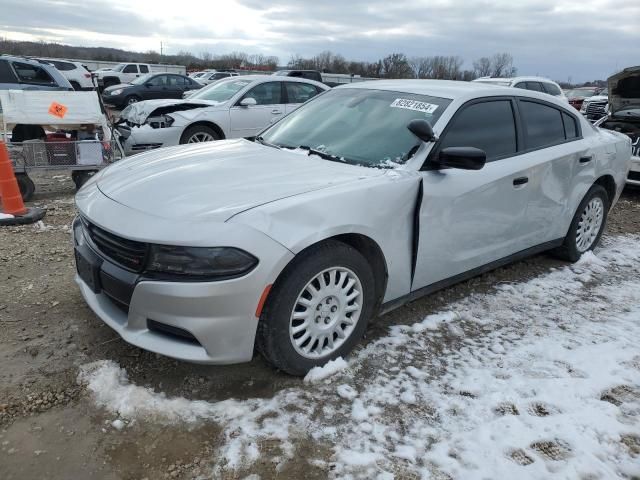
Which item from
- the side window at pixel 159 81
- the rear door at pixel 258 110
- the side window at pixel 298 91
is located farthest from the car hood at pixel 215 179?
the side window at pixel 159 81

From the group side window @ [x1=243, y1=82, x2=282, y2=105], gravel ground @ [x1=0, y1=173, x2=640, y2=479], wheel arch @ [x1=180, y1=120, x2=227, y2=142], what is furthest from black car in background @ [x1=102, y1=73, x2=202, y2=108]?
gravel ground @ [x1=0, y1=173, x2=640, y2=479]

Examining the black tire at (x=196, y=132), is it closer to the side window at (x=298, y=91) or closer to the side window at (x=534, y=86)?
the side window at (x=298, y=91)

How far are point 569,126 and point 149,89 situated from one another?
1899 cm

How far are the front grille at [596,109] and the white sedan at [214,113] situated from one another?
10194 mm

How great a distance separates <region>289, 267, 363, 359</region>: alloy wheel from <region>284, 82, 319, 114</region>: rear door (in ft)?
22.2

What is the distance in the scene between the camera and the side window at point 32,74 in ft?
35.3

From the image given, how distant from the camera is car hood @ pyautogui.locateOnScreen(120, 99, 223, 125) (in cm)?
840

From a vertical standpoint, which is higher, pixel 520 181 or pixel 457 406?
pixel 520 181

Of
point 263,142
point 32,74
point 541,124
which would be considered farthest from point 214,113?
point 541,124

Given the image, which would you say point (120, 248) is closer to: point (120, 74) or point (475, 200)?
point (475, 200)

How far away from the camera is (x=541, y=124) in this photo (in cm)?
403

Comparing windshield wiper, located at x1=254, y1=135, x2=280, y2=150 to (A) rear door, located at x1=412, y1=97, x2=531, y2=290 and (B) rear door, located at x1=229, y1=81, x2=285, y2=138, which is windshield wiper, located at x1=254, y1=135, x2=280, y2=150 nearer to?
(A) rear door, located at x1=412, y1=97, x2=531, y2=290

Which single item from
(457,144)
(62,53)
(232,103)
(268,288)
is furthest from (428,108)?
(62,53)

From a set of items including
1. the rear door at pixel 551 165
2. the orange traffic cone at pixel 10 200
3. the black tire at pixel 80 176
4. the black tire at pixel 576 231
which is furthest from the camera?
the black tire at pixel 80 176
